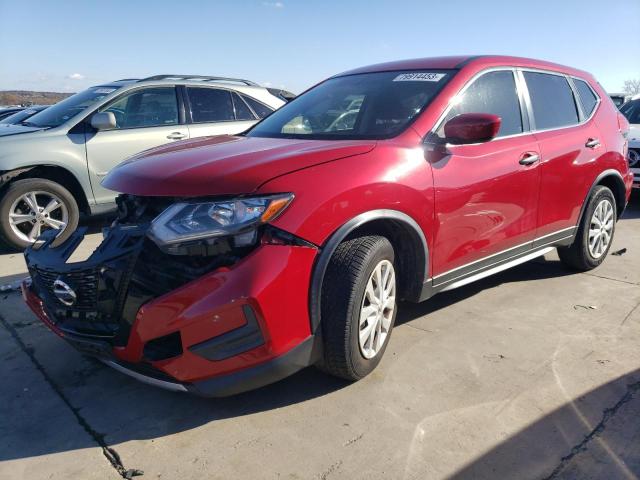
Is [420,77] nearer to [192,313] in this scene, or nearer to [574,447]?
[192,313]

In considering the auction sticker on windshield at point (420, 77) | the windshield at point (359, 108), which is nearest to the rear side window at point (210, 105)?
the windshield at point (359, 108)

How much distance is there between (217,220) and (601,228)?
12.3ft

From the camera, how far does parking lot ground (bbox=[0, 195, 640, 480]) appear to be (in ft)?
7.63

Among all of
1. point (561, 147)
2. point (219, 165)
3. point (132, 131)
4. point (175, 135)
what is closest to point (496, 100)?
point (561, 147)

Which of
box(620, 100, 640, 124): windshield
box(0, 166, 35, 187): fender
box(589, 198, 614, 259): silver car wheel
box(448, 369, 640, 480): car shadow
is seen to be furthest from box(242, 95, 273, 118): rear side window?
box(620, 100, 640, 124): windshield

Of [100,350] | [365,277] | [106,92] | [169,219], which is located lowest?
[100,350]

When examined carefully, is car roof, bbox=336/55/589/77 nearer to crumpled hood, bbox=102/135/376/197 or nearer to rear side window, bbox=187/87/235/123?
crumpled hood, bbox=102/135/376/197

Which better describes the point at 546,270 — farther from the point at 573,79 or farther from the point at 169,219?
the point at 169,219

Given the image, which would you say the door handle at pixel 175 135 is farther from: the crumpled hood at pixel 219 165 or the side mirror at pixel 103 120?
the crumpled hood at pixel 219 165

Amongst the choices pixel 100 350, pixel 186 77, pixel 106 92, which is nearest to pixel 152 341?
pixel 100 350

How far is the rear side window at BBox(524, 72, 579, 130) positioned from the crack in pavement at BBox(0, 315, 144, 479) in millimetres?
3382

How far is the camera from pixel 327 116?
3.72 m

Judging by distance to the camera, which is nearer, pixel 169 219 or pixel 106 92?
pixel 169 219

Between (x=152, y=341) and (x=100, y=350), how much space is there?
30 cm
